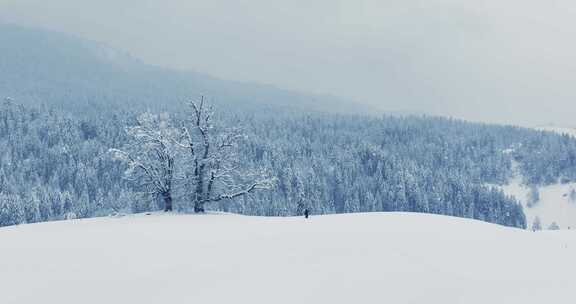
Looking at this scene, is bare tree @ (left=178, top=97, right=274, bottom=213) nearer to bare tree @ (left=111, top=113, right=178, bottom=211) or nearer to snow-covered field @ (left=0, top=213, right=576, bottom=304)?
bare tree @ (left=111, top=113, right=178, bottom=211)

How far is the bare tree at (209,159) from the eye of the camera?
Answer: 119 feet

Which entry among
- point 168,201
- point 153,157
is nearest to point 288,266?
point 168,201

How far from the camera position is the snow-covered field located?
39.1ft

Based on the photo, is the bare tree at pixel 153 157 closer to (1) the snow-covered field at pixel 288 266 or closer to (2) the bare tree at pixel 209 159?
(2) the bare tree at pixel 209 159

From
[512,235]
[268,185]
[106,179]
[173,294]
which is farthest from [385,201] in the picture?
[173,294]

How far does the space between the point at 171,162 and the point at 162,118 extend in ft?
11.4

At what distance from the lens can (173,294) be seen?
38.4 ft

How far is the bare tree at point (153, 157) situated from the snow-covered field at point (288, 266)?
15.0 metres

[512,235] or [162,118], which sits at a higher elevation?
[162,118]

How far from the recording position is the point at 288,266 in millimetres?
13828

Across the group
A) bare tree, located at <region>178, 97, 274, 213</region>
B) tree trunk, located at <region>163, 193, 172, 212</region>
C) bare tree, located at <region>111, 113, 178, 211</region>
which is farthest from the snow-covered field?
bare tree, located at <region>178, 97, 274, 213</region>

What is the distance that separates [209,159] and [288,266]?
23108 millimetres

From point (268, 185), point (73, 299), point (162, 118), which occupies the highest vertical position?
point (162, 118)

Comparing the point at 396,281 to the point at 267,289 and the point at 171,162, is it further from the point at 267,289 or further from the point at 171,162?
the point at 171,162
